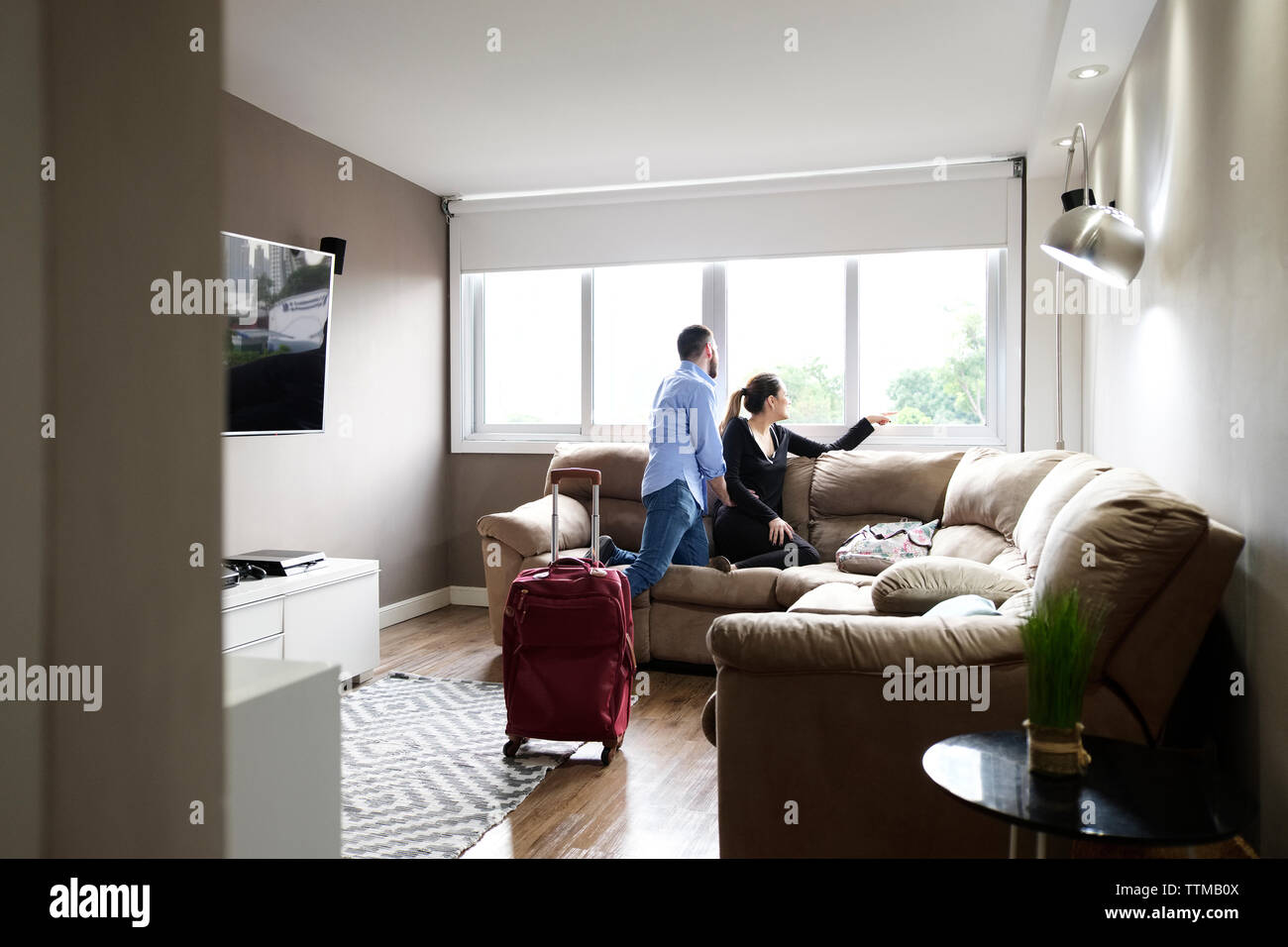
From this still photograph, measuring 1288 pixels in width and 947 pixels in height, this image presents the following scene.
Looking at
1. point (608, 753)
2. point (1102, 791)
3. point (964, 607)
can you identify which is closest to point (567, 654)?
point (608, 753)

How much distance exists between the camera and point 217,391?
813mm

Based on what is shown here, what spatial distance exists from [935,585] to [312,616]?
2381 millimetres

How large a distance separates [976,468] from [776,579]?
931 millimetres

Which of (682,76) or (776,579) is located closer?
(682,76)

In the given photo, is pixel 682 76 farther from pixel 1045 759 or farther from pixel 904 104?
pixel 1045 759

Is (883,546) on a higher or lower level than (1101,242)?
lower

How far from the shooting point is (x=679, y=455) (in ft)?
12.8

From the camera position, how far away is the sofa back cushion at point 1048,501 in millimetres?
2660

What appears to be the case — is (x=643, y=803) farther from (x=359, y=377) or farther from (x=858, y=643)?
(x=359, y=377)

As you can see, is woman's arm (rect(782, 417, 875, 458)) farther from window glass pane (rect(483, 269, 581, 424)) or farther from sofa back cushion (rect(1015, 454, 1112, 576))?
sofa back cushion (rect(1015, 454, 1112, 576))

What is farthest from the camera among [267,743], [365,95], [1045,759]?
[365,95]

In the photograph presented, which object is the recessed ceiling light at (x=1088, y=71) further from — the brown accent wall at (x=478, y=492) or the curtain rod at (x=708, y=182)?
the brown accent wall at (x=478, y=492)

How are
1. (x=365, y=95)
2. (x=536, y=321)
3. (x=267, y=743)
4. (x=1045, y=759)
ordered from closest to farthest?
(x=267, y=743)
(x=1045, y=759)
(x=365, y=95)
(x=536, y=321)

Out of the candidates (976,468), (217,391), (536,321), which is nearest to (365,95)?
(536,321)
